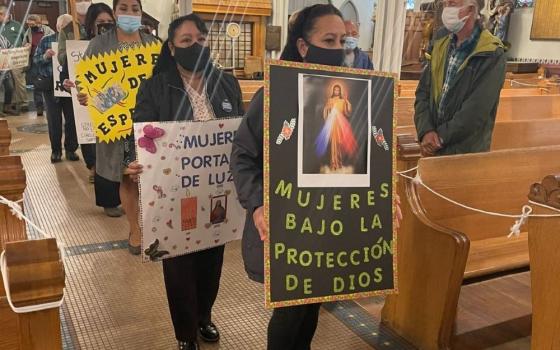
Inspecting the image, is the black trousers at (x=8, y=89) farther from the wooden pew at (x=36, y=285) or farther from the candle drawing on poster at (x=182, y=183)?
the wooden pew at (x=36, y=285)

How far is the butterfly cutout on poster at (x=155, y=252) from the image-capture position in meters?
1.86

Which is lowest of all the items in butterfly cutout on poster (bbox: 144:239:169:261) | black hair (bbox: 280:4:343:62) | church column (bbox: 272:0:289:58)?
butterfly cutout on poster (bbox: 144:239:169:261)

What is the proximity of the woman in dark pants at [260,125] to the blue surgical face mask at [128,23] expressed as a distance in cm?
148

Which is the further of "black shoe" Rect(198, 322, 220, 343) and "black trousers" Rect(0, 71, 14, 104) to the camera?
"black trousers" Rect(0, 71, 14, 104)

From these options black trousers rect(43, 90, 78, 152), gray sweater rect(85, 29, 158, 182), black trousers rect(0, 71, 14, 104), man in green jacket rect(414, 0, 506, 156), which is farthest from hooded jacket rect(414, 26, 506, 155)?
black trousers rect(0, 71, 14, 104)

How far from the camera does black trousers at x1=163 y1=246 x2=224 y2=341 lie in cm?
192

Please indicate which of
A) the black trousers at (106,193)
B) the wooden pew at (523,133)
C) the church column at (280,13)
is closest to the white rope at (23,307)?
the wooden pew at (523,133)

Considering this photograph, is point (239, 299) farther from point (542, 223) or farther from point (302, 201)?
point (542, 223)

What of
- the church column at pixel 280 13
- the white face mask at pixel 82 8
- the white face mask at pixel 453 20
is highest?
the church column at pixel 280 13

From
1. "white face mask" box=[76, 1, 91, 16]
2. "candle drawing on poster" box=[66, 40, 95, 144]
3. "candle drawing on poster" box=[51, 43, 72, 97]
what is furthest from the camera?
"candle drawing on poster" box=[51, 43, 72, 97]

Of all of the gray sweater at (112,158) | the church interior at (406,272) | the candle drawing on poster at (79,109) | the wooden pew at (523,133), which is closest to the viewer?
the church interior at (406,272)

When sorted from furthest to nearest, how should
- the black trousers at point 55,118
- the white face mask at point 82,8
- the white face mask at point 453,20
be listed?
1. the black trousers at point 55,118
2. the white face mask at point 82,8
3. the white face mask at point 453,20

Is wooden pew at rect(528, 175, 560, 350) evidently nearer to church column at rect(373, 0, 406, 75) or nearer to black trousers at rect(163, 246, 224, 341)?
black trousers at rect(163, 246, 224, 341)

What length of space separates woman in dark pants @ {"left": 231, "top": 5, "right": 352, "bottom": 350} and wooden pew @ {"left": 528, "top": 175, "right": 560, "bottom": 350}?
2.27 ft
